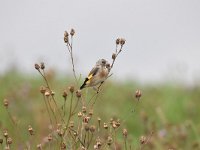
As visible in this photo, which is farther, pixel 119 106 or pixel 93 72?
pixel 119 106

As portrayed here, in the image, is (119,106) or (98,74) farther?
(119,106)

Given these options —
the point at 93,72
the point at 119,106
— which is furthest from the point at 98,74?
the point at 119,106

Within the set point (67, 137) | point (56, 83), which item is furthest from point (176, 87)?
point (67, 137)

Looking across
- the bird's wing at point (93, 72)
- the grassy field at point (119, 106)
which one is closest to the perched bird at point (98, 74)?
the bird's wing at point (93, 72)

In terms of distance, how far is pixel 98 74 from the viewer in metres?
3.69

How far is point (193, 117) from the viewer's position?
8469mm

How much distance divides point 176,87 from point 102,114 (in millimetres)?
1974

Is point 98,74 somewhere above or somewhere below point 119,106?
above

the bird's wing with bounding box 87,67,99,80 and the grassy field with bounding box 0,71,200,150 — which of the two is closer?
the bird's wing with bounding box 87,67,99,80

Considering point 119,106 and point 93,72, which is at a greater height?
point 93,72

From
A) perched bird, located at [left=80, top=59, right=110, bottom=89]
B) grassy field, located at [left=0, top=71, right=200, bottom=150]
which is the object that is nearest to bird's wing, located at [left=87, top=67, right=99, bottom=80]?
perched bird, located at [left=80, top=59, right=110, bottom=89]

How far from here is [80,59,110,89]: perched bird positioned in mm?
3682

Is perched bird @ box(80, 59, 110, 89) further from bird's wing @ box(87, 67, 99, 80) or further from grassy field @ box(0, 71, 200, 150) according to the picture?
grassy field @ box(0, 71, 200, 150)

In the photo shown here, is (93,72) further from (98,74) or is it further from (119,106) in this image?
(119,106)
